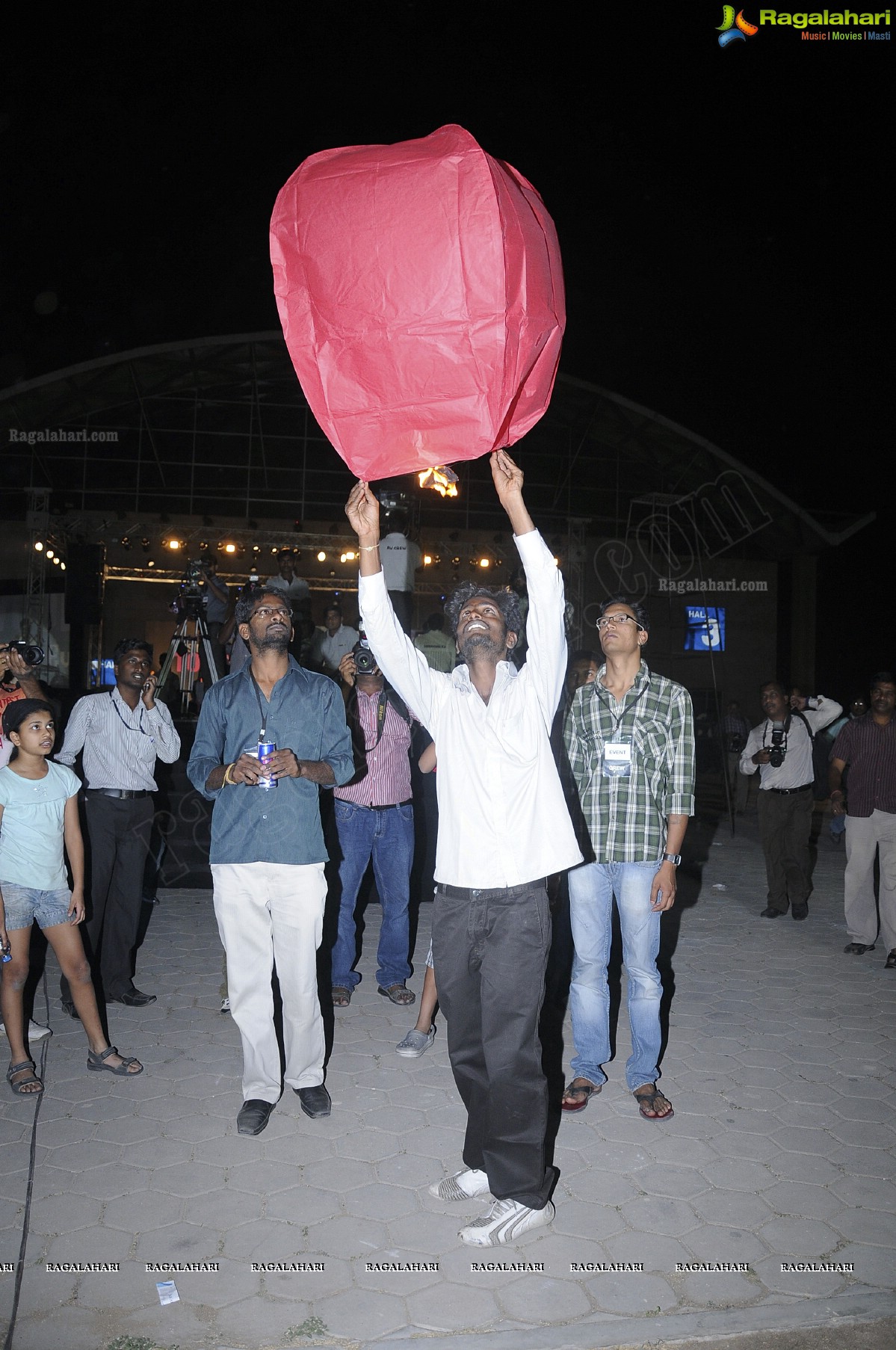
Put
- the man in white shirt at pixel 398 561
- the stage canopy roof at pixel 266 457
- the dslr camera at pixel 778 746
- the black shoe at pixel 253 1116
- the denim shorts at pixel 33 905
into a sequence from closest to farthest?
the black shoe at pixel 253 1116, the denim shorts at pixel 33 905, the dslr camera at pixel 778 746, the man in white shirt at pixel 398 561, the stage canopy roof at pixel 266 457

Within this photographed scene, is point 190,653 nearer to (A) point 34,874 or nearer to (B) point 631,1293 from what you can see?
(A) point 34,874

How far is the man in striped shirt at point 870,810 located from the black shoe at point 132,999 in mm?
4822

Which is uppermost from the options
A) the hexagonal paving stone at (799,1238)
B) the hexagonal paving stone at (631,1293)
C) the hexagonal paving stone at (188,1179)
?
the hexagonal paving stone at (631,1293)

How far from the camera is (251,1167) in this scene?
11.2 feet

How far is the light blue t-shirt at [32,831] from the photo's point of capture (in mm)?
3984

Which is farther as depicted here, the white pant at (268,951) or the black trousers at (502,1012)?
the white pant at (268,951)

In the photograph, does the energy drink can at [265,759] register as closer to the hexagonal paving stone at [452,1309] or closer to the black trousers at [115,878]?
the hexagonal paving stone at [452,1309]

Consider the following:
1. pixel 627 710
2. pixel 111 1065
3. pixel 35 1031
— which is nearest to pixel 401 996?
pixel 111 1065

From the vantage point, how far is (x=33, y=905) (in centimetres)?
402

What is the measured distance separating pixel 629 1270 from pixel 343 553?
18249mm

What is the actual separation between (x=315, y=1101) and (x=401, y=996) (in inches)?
60.0

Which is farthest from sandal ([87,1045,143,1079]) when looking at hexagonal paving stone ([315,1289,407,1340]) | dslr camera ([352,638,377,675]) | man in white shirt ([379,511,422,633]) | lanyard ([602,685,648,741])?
man in white shirt ([379,511,422,633])

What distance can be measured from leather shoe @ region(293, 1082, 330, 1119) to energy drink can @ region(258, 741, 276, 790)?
1.36m

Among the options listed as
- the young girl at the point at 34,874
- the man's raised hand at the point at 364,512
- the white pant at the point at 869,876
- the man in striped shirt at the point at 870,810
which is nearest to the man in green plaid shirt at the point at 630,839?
the man's raised hand at the point at 364,512
